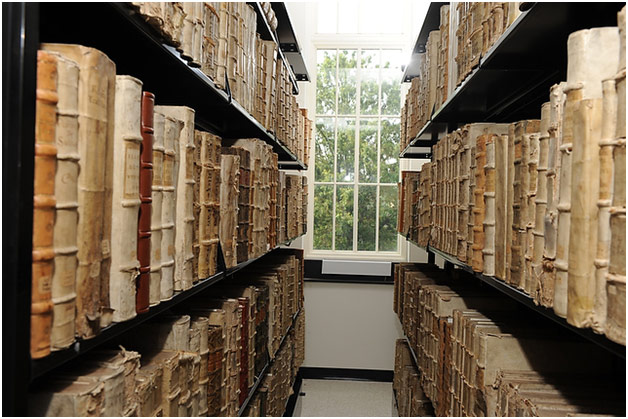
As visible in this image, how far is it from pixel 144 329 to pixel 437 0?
2162 mm

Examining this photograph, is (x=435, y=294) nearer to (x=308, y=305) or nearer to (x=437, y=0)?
(x=437, y=0)

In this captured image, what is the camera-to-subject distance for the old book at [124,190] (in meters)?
0.97

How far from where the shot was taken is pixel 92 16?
108 centimetres

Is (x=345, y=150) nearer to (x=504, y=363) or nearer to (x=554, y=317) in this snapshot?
(x=504, y=363)

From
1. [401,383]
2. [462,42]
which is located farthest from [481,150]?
[401,383]

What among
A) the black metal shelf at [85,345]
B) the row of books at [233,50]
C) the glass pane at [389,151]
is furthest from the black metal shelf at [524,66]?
the glass pane at [389,151]

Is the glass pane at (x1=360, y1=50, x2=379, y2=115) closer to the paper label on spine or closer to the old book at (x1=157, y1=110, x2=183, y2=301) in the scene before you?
the old book at (x1=157, y1=110, x2=183, y2=301)

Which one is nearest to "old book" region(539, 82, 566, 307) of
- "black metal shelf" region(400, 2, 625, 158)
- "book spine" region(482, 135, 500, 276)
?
"black metal shelf" region(400, 2, 625, 158)

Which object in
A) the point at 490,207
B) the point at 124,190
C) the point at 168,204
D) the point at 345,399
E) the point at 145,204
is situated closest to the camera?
the point at 124,190

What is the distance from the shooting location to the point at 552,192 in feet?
3.24

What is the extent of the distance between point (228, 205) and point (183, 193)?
0.42 meters

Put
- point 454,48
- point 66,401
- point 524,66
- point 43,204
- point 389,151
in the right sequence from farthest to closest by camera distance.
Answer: point 389,151
point 454,48
point 524,66
point 66,401
point 43,204

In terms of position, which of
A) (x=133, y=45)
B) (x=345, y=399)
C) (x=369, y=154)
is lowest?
(x=345, y=399)

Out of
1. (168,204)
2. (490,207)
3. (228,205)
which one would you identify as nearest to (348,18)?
(228,205)
